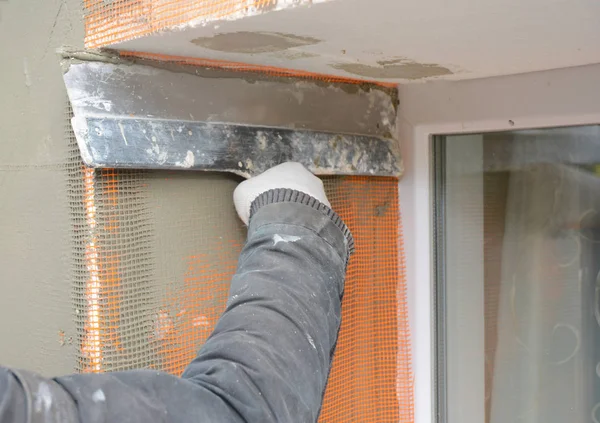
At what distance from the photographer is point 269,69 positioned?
1.19 meters

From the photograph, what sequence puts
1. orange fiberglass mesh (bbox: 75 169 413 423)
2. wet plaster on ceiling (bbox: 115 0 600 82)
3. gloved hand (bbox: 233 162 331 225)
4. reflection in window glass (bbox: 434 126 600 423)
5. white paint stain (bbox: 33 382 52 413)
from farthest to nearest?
reflection in window glass (bbox: 434 126 600 423), gloved hand (bbox: 233 162 331 225), orange fiberglass mesh (bbox: 75 169 413 423), wet plaster on ceiling (bbox: 115 0 600 82), white paint stain (bbox: 33 382 52 413)

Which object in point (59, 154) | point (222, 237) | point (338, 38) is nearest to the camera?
point (338, 38)

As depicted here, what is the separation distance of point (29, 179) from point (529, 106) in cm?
106

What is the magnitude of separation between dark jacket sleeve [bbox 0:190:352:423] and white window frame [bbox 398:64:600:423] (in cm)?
38

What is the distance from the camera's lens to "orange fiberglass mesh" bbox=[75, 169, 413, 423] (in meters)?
1.00

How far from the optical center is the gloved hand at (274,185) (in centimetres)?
113

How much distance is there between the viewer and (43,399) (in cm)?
61

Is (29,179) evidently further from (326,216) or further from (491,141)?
(491,141)

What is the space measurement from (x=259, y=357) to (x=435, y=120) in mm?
845

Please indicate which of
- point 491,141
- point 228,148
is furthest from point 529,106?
point 228,148

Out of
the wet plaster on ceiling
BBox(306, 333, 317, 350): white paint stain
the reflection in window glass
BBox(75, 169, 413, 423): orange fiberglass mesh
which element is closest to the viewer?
the wet plaster on ceiling

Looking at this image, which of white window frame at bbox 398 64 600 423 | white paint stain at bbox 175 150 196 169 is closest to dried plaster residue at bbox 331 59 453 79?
white window frame at bbox 398 64 600 423

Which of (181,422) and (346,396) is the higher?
(181,422)

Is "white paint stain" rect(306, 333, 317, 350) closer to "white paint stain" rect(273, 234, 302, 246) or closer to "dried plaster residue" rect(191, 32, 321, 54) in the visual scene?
"white paint stain" rect(273, 234, 302, 246)
